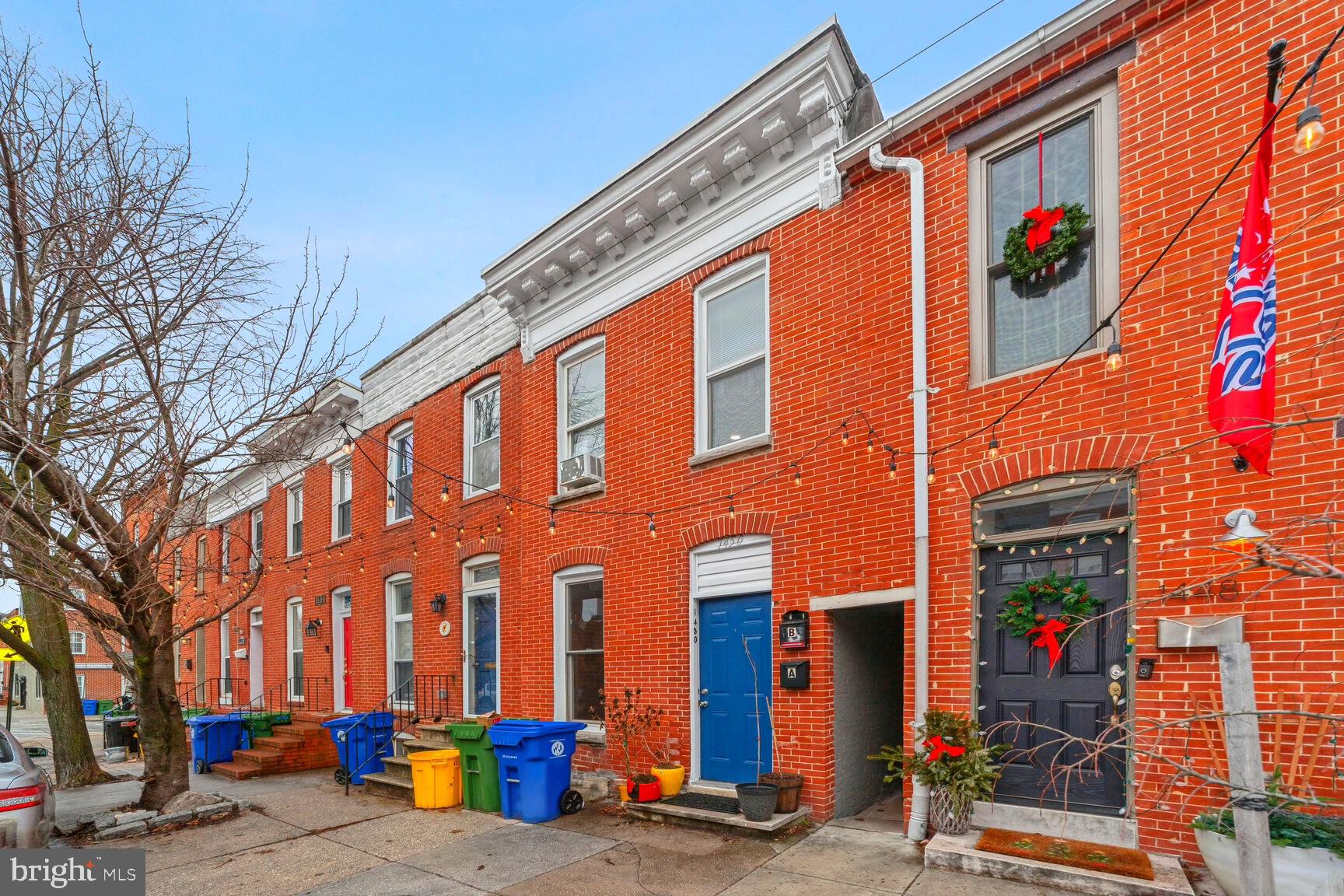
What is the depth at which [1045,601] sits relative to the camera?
6.39 meters

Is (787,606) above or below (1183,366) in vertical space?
below

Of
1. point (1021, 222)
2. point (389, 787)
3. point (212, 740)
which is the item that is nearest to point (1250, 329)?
point (1021, 222)

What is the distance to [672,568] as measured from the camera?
9.32 meters

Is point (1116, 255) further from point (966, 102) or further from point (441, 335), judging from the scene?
point (441, 335)

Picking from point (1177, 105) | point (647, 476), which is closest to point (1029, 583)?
point (1177, 105)

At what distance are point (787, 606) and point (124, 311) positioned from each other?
6900 mm

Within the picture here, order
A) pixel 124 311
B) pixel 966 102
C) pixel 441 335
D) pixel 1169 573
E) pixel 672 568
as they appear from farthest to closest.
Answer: pixel 441 335 → pixel 672 568 → pixel 124 311 → pixel 966 102 → pixel 1169 573

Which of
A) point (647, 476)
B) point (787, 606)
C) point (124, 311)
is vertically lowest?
point (787, 606)

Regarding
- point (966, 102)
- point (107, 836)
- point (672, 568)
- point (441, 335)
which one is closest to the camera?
point (966, 102)

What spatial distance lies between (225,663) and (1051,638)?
2184cm

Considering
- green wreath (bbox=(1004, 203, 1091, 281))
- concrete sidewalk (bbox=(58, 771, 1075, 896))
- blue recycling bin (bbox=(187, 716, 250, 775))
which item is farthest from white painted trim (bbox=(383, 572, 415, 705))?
green wreath (bbox=(1004, 203, 1091, 281))

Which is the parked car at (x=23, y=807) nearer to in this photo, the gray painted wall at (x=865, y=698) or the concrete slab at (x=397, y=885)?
the concrete slab at (x=397, y=885)

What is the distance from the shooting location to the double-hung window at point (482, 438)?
1275 centimetres

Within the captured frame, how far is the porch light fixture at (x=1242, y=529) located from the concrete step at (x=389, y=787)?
892cm
